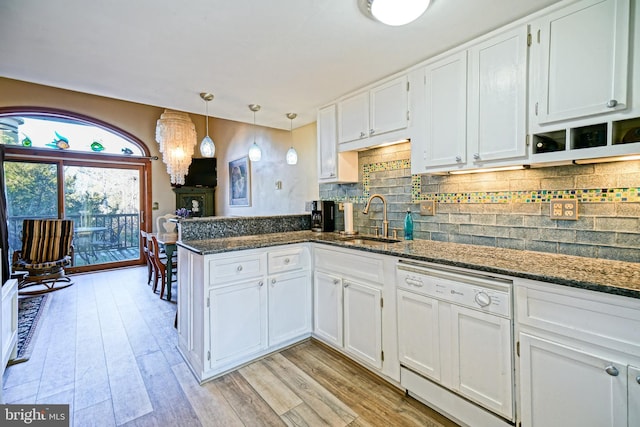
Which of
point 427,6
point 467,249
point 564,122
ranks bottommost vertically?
point 467,249

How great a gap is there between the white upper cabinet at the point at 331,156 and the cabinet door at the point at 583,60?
1577mm

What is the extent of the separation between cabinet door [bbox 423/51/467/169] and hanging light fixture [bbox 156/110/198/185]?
4.15 m

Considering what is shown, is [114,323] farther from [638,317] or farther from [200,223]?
[638,317]

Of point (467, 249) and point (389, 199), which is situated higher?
point (389, 199)

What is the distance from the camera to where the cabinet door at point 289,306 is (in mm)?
2297

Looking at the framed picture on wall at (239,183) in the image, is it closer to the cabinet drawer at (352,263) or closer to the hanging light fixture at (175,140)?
the hanging light fixture at (175,140)

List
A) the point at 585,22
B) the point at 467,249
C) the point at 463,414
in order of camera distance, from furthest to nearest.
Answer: the point at 467,249 → the point at 463,414 → the point at 585,22

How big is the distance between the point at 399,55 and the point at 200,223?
204 cm

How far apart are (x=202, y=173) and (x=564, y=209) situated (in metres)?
6.53

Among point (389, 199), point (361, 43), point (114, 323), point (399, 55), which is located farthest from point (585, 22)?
point (114, 323)

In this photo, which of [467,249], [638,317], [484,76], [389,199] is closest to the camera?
[638,317]

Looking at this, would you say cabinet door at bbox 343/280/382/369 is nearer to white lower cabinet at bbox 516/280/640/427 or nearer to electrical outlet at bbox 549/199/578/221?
white lower cabinet at bbox 516/280/640/427

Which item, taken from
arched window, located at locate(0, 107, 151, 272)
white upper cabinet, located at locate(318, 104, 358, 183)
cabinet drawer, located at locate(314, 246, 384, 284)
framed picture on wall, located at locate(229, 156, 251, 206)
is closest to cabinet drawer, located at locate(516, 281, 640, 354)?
cabinet drawer, located at locate(314, 246, 384, 284)

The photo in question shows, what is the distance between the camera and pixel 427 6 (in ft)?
4.72
